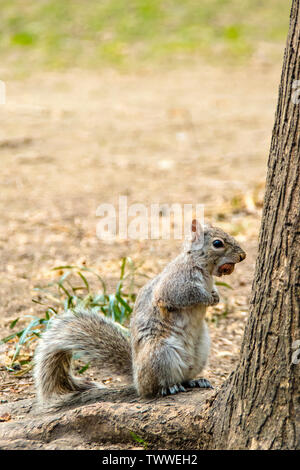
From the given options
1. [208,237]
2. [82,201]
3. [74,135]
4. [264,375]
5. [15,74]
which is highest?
[15,74]

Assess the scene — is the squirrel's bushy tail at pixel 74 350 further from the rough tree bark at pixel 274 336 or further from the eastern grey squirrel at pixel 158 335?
the rough tree bark at pixel 274 336

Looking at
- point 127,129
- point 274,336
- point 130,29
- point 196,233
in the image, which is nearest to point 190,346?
point 196,233

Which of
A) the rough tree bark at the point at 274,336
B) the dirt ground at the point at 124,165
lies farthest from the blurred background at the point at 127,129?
the rough tree bark at the point at 274,336

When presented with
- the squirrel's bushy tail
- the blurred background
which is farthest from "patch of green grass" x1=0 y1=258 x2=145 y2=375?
the squirrel's bushy tail

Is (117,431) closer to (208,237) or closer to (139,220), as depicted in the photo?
(208,237)

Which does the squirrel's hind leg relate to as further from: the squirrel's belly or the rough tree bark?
the rough tree bark

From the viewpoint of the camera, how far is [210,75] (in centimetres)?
1249

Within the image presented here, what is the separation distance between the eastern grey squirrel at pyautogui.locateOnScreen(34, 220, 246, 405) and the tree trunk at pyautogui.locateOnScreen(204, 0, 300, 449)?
52 centimetres

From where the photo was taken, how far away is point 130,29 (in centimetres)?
1404

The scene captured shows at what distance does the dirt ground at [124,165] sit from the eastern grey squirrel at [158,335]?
429mm

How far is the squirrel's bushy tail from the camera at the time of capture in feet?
10.6

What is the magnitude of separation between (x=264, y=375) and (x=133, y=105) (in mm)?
8831

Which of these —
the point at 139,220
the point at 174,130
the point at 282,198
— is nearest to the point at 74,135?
the point at 174,130

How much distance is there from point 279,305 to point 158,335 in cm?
71
